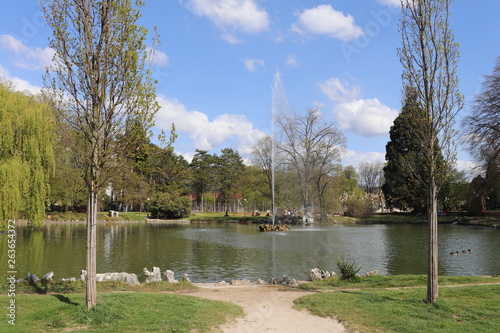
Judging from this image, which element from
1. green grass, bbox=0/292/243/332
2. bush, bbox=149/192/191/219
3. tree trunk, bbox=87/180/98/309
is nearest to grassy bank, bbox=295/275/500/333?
green grass, bbox=0/292/243/332

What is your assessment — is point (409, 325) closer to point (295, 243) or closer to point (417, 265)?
point (417, 265)

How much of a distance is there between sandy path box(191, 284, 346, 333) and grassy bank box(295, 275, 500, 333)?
13.7 inches

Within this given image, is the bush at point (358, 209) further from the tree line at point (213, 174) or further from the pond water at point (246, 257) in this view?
the pond water at point (246, 257)

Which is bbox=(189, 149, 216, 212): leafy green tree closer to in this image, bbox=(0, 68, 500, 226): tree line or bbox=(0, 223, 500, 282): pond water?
bbox=(0, 68, 500, 226): tree line

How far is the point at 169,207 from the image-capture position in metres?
56.8

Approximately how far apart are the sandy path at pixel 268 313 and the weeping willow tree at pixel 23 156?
15469 mm

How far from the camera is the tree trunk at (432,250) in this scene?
8.28 meters

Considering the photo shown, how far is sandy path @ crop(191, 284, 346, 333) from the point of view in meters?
7.10

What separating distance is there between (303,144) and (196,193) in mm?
39608

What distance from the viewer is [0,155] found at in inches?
865

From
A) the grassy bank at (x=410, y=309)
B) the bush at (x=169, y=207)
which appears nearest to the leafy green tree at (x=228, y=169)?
the bush at (x=169, y=207)

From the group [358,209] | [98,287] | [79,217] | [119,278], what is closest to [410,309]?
[98,287]

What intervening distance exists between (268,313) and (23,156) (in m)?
21.4

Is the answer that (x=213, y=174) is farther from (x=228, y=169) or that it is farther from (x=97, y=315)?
(x=97, y=315)
